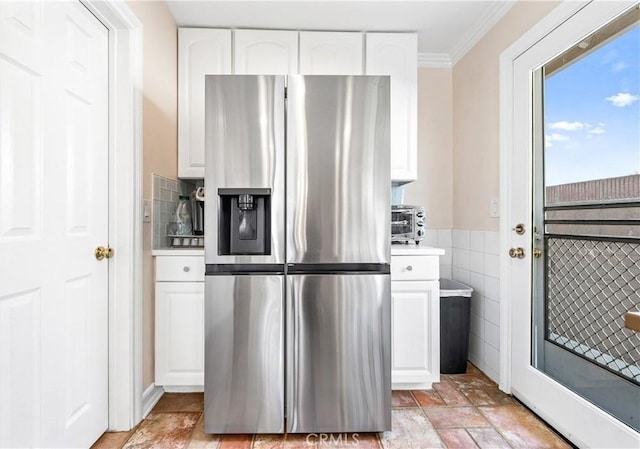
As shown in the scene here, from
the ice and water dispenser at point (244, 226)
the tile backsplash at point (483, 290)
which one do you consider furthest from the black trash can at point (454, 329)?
the ice and water dispenser at point (244, 226)

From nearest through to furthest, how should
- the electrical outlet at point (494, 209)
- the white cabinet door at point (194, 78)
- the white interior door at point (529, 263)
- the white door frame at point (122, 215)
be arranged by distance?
the white interior door at point (529, 263)
the white door frame at point (122, 215)
the electrical outlet at point (494, 209)
the white cabinet door at point (194, 78)

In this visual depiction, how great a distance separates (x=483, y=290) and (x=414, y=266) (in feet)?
2.29

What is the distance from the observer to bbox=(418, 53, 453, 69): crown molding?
9.29ft

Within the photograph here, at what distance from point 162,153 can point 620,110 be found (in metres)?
2.31

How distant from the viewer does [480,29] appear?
239cm

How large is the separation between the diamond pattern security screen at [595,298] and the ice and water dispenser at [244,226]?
1.46 meters

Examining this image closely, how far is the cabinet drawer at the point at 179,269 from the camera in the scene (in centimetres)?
199

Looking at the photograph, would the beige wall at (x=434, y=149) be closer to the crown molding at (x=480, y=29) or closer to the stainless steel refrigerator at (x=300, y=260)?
the crown molding at (x=480, y=29)

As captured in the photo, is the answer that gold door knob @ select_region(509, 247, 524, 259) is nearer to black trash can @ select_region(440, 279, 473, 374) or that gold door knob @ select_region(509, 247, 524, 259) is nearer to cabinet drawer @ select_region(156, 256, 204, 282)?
black trash can @ select_region(440, 279, 473, 374)

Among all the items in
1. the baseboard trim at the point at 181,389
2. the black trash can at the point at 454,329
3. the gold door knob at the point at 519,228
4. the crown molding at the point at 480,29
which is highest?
the crown molding at the point at 480,29

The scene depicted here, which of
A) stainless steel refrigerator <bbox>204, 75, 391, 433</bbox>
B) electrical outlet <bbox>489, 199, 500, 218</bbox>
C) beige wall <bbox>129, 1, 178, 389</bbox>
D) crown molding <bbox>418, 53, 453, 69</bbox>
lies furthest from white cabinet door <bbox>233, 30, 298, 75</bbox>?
electrical outlet <bbox>489, 199, 500, 218</bbox>

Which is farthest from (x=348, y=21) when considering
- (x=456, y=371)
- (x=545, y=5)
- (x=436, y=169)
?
(x=456, y=371)

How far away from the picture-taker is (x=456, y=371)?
94.7 inches

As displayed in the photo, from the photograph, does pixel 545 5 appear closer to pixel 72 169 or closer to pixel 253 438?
pixel 72 169
